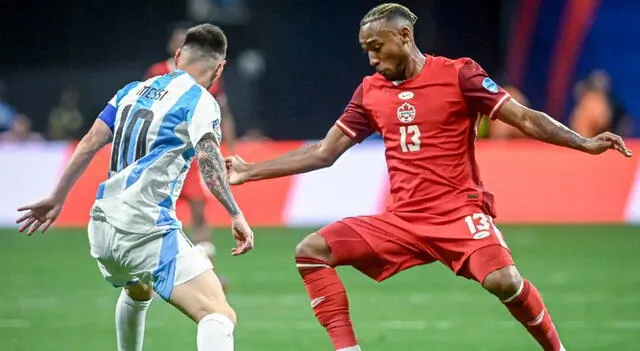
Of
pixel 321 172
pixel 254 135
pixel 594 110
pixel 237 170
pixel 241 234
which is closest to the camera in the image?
pixel 241 234

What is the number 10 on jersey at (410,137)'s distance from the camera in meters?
7.60

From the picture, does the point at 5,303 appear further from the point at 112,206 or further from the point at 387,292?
the point at 112,206

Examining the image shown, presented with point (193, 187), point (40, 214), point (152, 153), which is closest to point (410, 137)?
point (152, 153)

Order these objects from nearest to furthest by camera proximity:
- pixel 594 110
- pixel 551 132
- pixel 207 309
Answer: pixel 207 309 → pixel 551 132 → pixel 594 110

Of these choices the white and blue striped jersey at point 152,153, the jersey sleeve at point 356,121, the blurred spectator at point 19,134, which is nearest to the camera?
the white and blue striped jersey at point 152,153

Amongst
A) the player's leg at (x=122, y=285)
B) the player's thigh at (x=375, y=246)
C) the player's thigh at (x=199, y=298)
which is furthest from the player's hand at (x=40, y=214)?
the player's thigh at (x=375, y=246)

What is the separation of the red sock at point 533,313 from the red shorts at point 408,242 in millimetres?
238

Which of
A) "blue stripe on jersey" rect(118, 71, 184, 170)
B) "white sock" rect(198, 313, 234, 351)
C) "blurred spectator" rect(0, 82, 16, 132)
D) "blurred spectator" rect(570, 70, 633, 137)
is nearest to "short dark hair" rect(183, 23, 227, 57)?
"blue stripe on jersey" rect(118, 71, 184, 170)

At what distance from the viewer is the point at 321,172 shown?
1784 cm

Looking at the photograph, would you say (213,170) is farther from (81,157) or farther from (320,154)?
(320,154)

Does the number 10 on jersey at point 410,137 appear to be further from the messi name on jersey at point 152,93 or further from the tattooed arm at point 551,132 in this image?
the messi name on jersey at point 152,93

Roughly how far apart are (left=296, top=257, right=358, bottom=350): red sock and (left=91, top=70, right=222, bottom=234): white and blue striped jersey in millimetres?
1081

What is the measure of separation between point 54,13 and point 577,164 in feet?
55.5

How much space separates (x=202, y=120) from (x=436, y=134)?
162 cm
